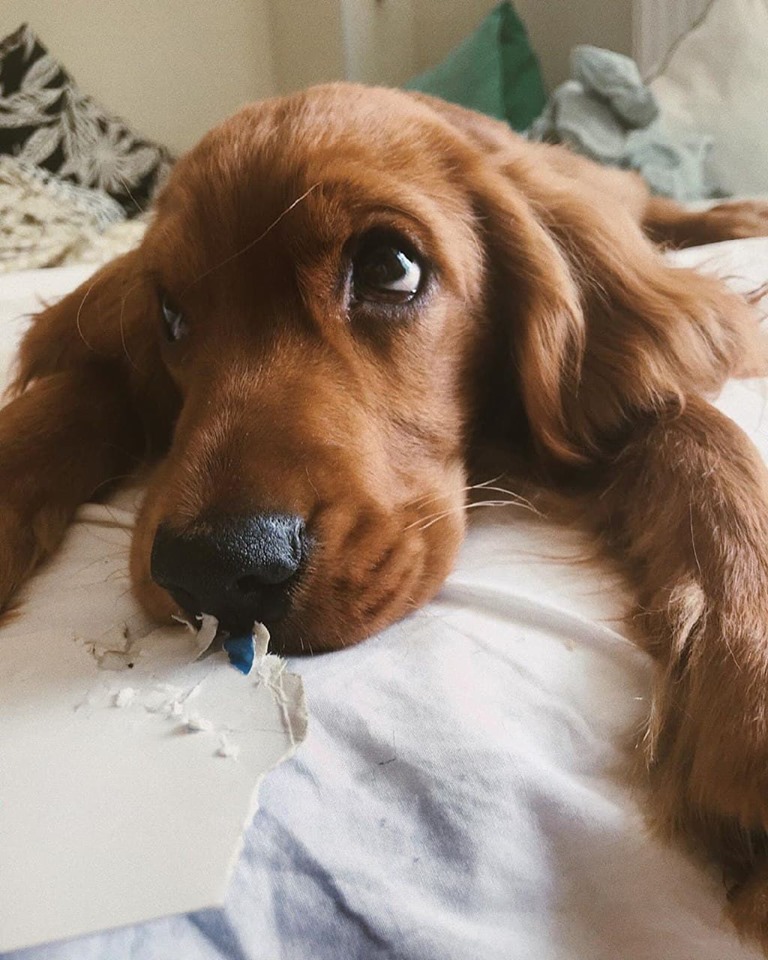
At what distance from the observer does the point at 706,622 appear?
2.73ft

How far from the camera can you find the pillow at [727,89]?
317 cm

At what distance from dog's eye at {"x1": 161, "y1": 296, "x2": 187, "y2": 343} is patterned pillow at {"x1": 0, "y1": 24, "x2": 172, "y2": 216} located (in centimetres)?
255

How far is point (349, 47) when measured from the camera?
4.36 m

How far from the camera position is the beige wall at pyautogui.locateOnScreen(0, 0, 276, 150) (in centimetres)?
438

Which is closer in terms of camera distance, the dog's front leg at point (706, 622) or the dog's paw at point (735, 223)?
the dog's front leg at point (706, 622)

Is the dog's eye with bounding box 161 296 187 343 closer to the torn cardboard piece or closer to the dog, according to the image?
the dog

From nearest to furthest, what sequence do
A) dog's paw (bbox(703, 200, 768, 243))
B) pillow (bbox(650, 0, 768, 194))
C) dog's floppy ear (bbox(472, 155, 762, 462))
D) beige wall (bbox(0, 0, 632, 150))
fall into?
dog's floppy ear (bbox(472, 155, 762, 462))
dog's paw (bbox(703, 200, 768, 243))
pillow (bbox(650, 0, 768, 194))
beige wall (bbox(0, 0, 632, 150))

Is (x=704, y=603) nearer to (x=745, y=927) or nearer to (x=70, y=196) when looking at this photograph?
(x=745, y=927)

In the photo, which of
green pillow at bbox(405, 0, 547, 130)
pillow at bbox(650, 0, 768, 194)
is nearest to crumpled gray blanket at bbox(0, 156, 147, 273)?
green pillow at bbox(405, 0, 547, 130)

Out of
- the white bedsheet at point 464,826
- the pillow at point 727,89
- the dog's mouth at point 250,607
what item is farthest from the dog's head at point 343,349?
the pillow at point 727,89

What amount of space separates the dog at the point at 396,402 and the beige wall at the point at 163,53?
349 cm

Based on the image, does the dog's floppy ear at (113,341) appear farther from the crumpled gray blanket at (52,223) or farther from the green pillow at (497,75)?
the green pillow at (497,75)

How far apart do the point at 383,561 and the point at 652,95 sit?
3.02m

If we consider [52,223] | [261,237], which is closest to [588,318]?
[261,237]
